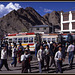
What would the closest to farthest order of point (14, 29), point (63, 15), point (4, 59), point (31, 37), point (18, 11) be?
point (4, 59), point (31, 37), point (63, 15), point (14, 29), point (18, 11)

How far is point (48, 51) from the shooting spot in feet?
32.0

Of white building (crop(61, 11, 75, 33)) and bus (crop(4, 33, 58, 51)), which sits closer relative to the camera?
bus (crop(4, 33, 58, 51))

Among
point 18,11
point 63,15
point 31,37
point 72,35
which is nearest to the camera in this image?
point 31,37

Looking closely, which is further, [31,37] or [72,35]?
[72,35]

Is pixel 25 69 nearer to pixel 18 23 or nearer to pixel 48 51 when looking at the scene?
pixel 48 51

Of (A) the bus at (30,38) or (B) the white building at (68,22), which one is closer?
(A) the bus at (30,38)

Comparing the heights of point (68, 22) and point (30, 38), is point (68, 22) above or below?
above

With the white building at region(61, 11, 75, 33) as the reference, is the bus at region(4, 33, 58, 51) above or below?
below

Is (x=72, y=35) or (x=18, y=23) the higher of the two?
(x=18, y=23)

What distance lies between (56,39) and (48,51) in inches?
480

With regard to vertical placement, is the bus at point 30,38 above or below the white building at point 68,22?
below

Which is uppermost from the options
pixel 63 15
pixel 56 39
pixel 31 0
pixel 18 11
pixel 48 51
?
pixel 18 11

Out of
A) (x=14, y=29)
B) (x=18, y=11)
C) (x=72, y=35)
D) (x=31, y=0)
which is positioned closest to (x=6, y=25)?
(x=14, y=29)

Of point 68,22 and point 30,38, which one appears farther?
point 68,22
